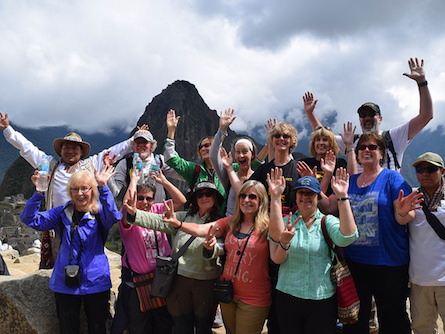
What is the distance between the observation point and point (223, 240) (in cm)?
380

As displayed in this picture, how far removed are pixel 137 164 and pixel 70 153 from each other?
1.05m

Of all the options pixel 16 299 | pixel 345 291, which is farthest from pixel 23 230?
pixel 345 291

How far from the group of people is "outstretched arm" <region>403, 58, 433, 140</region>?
0.01 m

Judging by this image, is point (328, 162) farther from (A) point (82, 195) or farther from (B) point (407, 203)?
(A) point (82, 195)

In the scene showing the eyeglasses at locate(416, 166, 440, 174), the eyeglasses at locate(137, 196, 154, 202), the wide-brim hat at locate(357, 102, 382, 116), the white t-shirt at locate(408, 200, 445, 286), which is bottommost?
the white t-shirt at locate(408, 200, 445, 286)

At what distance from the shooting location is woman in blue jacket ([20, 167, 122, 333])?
363 centimetres

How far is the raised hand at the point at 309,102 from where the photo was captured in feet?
17.8

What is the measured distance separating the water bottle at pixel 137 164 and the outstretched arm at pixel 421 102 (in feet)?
12.7

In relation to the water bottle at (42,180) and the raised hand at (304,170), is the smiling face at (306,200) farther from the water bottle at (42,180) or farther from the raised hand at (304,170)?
the water bottle at (42,180)

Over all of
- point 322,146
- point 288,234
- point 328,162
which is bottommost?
point 288,234

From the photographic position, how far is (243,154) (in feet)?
14.7

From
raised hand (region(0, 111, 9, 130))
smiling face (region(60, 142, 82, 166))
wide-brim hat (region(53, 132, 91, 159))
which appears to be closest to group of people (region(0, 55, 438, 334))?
smiling face (region(60, 142, 82, 166))

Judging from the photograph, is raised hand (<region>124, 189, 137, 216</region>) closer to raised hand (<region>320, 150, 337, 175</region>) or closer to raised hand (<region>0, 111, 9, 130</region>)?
raised hand (<region>320, 150, 337, 175</region>)

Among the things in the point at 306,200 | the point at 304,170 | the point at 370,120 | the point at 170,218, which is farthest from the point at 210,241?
the point at 370,120
